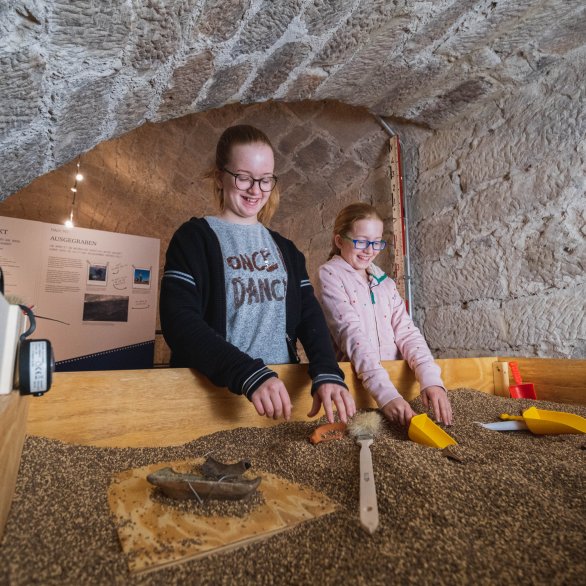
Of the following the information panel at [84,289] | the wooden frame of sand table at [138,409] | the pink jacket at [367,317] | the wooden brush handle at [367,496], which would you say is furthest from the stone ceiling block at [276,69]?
the information panel at [84,289]

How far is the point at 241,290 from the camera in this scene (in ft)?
3.91

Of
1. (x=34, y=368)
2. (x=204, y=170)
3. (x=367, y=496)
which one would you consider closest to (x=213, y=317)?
(x=34, y=368)

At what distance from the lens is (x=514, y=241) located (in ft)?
5.67

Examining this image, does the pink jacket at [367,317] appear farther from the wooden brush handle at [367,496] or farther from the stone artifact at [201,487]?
the stone artifact at [201,487]

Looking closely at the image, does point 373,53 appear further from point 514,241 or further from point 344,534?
point 344,534

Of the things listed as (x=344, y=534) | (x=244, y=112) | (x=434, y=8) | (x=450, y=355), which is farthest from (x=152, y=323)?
(x=344, y=534)

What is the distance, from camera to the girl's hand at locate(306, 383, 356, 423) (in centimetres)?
86

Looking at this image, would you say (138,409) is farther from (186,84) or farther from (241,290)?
(186,84)

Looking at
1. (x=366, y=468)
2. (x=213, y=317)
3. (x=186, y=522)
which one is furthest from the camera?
(x=213, y=317)

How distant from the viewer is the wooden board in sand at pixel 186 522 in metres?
0.41

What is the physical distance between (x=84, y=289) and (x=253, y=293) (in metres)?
2.37

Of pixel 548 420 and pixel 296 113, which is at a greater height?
pixel 296 113

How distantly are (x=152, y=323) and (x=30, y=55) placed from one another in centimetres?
269

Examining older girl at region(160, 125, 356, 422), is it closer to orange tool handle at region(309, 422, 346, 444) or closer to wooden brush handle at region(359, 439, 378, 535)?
orange tool handle at region(309, 422, 346, 444)
